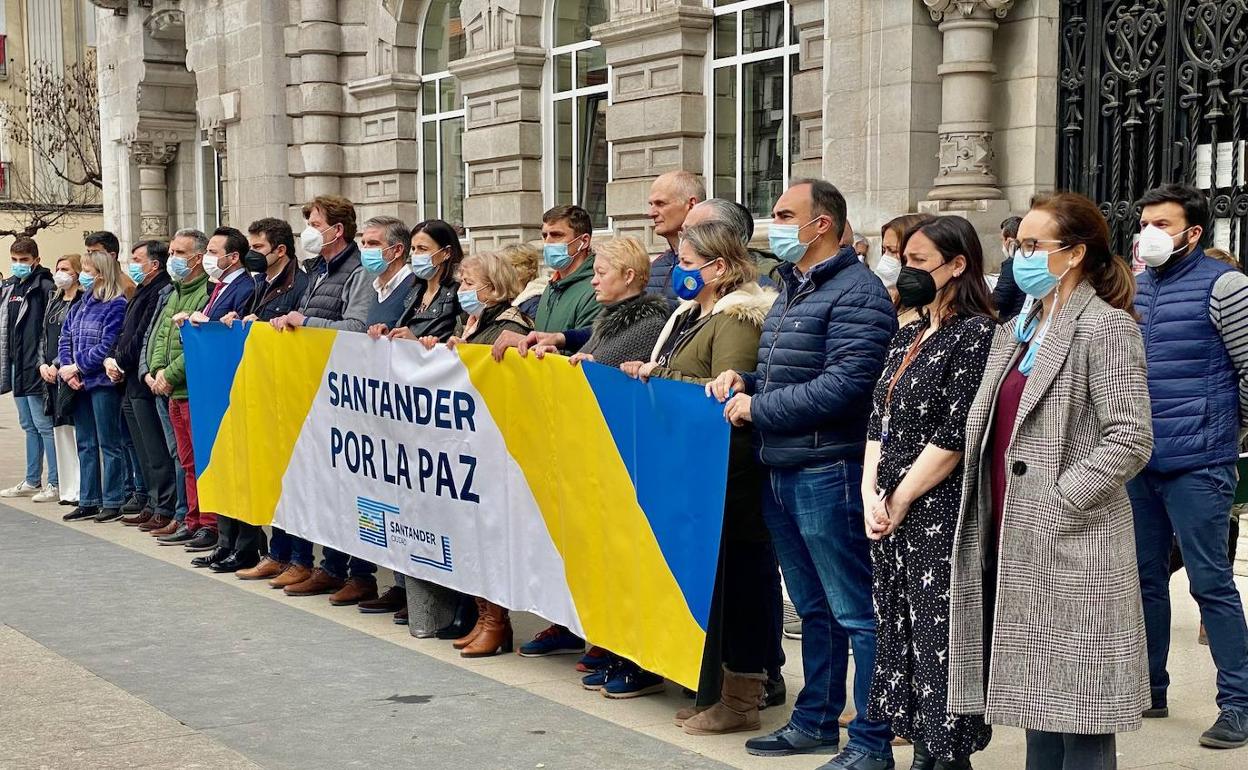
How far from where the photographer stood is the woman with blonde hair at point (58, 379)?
12.4 metres

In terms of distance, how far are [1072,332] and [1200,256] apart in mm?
1953

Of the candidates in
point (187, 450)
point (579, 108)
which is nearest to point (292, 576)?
point (187, 450)

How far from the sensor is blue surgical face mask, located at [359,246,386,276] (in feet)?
28.1

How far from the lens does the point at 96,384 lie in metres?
11.8

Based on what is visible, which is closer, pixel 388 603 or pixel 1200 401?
pixel 1200 401

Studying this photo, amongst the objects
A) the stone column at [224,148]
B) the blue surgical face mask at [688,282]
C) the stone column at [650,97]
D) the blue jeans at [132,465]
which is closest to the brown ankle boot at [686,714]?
the blue surgical face mask at [688,282]

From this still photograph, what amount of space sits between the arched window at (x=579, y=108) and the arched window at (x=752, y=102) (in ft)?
7.18

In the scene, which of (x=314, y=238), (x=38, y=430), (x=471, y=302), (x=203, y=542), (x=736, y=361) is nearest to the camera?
(x=736, y=361)

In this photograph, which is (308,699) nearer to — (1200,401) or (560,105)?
(1200,401)

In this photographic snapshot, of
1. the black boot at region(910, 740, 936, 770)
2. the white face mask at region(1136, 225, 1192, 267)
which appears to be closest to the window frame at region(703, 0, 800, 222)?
the white face mask at region(1136, 225, 1192, 267)

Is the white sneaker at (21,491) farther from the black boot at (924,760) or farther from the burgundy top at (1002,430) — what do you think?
the burgundy top at (1002,430)

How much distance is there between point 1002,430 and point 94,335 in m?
8.66

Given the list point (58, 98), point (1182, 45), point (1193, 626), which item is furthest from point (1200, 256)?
point (58, 98)

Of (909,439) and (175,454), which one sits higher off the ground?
(909,439)
